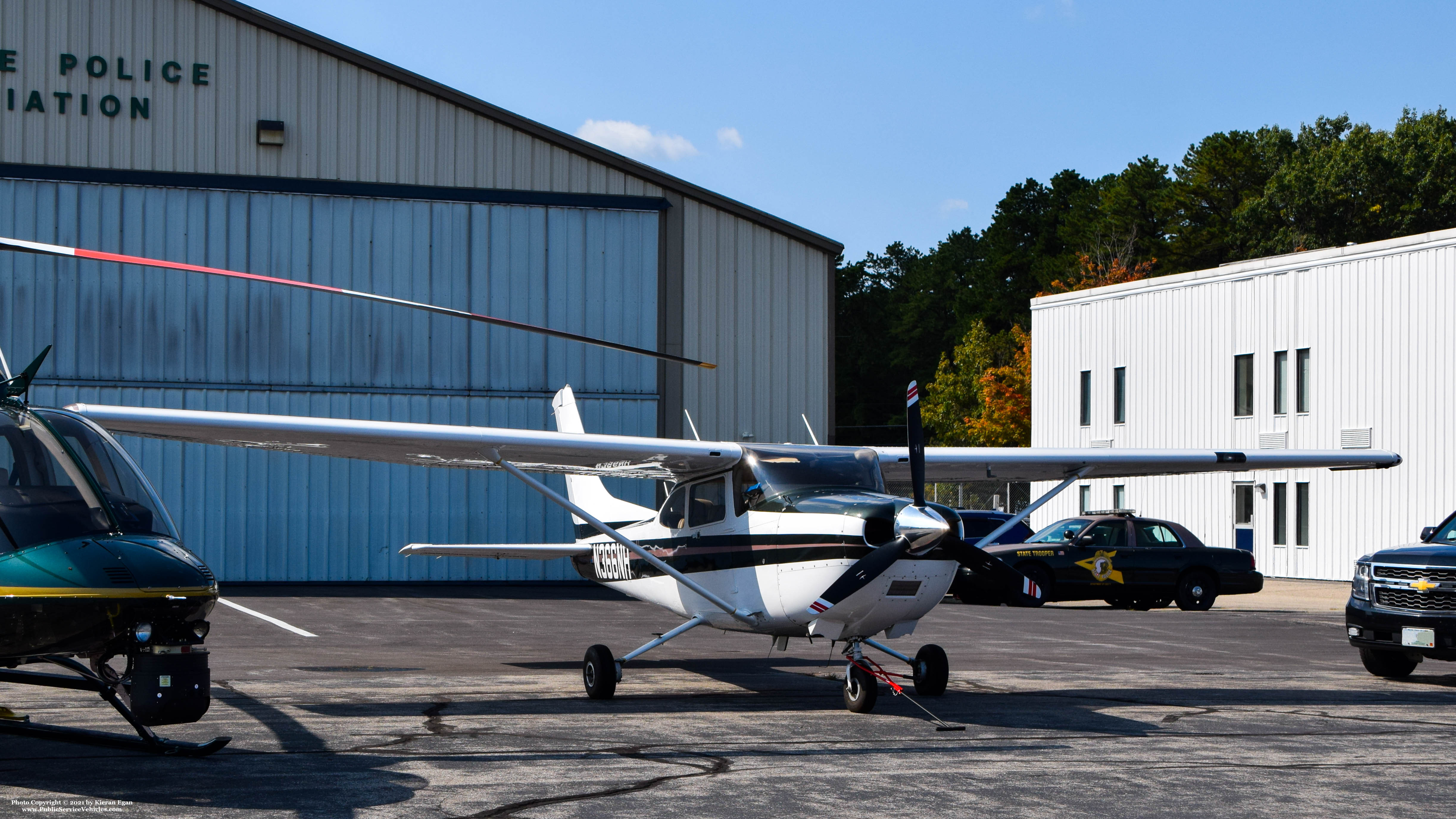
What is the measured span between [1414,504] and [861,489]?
22253 mm

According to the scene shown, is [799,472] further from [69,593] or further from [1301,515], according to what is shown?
[1301,515]

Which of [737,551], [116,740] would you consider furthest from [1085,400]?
[116,740]

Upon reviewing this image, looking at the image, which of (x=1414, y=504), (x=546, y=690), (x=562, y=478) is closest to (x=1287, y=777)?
(x=546, y=690)

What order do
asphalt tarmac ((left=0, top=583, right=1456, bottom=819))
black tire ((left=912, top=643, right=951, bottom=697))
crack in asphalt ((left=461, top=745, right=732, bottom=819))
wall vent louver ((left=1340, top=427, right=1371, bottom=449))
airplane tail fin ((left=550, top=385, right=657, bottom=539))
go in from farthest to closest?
1. wall vent louver ((left=1340, top=427, right=1371, bottom=449))
2. airplane tail fin ((left=550, top=385, right=657, bottom=539))
3. black tire ((left=912, top=643, right=951, bottom=697))
4. asphalt tarmac ((left=0, top=583, right=1456, bottom=819))
5. crack in asphalt ((left=461, top=745, right=732, bottom=819))

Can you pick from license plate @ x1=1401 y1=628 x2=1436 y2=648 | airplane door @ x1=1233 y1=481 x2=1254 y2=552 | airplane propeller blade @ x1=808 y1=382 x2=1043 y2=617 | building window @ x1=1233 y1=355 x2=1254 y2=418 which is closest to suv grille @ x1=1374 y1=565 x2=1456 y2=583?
license plate @ x1=1401 y1=628 x2=1436 y2=648

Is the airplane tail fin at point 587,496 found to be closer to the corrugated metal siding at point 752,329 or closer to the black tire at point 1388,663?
the black tire at point 1388,663

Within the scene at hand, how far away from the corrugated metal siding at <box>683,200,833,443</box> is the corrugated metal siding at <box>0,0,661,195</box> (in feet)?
12.1

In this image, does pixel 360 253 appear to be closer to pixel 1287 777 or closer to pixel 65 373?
pixel 65 373

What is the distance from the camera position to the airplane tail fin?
47.2 ft

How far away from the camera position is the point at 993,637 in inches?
688

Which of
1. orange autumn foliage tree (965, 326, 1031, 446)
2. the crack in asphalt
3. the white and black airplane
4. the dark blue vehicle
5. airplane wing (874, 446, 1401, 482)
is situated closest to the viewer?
the crack in asphalt

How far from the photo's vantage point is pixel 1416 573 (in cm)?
1220

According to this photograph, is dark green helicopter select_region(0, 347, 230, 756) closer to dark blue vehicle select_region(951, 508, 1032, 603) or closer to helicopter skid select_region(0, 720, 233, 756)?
helicopter skid select_region(0, 720, 233, 756)

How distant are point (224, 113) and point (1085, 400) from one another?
2418 centimetres
